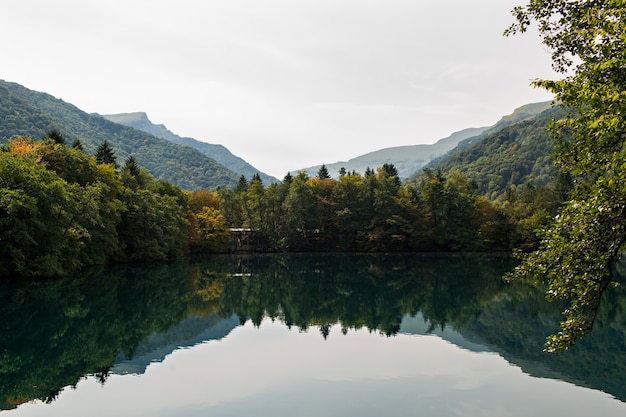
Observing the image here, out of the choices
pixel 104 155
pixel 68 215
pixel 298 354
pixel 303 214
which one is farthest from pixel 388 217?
pixel 298 354

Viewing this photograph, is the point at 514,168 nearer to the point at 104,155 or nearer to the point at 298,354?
the point at 104,155

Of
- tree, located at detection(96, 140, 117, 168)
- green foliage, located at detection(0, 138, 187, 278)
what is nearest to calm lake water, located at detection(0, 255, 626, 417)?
green foliage, located at detection(0, 138, 187, 278)

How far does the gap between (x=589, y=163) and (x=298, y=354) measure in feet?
46.4

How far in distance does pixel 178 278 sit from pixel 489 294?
27917mm

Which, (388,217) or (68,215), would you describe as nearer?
(68,215)

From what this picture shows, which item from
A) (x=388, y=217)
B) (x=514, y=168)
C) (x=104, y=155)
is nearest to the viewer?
(x=104, y=155)

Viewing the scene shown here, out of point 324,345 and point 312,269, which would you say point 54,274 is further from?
point 324,345

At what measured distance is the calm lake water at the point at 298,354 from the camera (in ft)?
45.4

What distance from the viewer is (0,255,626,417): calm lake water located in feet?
45.4

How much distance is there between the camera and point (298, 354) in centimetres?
2020

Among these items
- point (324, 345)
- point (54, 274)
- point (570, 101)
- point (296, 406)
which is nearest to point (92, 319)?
point (324, 345)

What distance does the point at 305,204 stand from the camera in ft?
293

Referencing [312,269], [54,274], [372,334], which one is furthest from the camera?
[312,269]

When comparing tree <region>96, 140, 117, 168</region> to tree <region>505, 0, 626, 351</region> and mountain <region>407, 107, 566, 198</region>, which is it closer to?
tree <region>505, 0, 626, 351</region>
